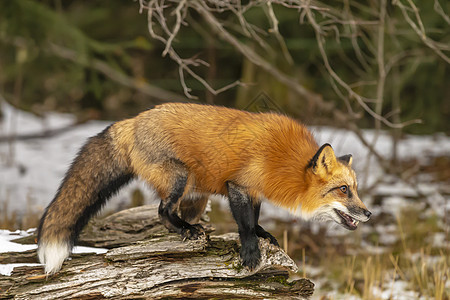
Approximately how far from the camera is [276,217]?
835 cm

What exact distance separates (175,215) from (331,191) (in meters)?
1.25

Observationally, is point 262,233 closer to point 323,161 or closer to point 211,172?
point 211,172

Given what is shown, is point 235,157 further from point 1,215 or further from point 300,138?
point 1,215

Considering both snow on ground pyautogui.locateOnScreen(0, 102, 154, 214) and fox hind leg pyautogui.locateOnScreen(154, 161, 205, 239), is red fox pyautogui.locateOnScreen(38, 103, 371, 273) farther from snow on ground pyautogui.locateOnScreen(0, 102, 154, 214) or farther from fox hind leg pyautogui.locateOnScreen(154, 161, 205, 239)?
snow on ground pyautogui.locateOnScreen(0, 102, 154, 214)

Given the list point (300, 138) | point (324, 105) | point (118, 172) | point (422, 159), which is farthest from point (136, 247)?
point (422, 159)

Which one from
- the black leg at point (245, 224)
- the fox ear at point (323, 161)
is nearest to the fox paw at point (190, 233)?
the black leg at point (245, 224)

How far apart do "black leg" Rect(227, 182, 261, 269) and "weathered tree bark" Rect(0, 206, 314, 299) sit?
0.09 meters

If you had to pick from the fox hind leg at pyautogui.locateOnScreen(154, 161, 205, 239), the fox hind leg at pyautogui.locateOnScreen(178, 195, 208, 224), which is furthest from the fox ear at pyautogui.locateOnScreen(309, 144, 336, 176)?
the fox hind leg at pyautogui.locateOnScreen(178, 195, 208, 224)

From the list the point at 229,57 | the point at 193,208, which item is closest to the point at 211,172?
the point at 193,208

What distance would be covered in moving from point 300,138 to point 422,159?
26.1 ft

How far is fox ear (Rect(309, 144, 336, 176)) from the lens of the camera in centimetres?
381

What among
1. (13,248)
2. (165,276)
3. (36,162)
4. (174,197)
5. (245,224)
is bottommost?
(165,276)

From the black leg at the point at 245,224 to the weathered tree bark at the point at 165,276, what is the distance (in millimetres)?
86

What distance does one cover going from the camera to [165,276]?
402cm
